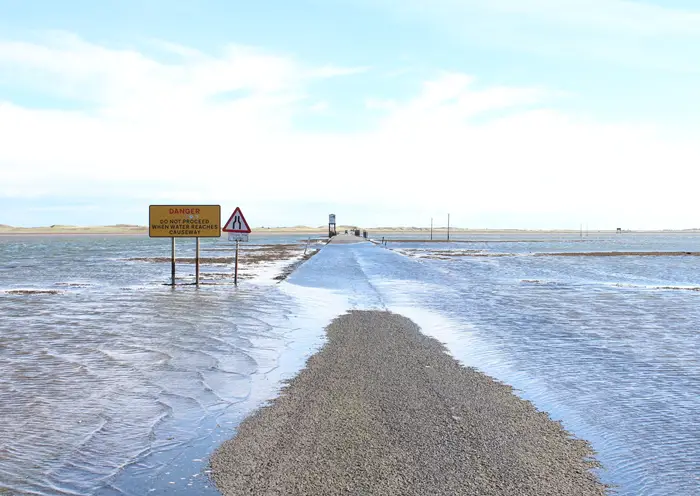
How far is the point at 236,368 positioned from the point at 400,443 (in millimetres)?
4444

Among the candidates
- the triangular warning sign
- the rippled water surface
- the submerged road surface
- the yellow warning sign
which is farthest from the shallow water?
the yellow warning sign

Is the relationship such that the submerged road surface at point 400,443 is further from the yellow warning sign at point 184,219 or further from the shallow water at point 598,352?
the yellow warning sign at point 184,219

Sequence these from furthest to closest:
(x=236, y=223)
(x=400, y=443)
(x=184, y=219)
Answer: (x=184, y=219)
(x=236, y=223)
(x=400, y=443)

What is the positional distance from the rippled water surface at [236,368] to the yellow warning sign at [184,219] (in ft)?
12.7

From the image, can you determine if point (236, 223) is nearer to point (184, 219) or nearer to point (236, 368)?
point (184, 219)

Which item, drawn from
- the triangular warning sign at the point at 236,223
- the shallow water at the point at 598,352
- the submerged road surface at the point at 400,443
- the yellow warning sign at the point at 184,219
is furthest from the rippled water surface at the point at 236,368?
the yellow warning sign at the point at 184,219

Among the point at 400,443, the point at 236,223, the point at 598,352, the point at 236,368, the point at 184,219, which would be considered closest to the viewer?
the point at 400,443

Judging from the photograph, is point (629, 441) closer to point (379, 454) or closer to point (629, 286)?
point (379, 454)

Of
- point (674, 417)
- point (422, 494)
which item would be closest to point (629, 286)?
point (674, 417)

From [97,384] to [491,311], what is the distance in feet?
Result: 38.6

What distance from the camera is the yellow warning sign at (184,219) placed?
25.1m

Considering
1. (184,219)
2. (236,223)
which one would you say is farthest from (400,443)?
(184,219)

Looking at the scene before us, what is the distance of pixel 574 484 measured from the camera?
4.74 metres

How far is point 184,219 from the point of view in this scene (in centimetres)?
2516
